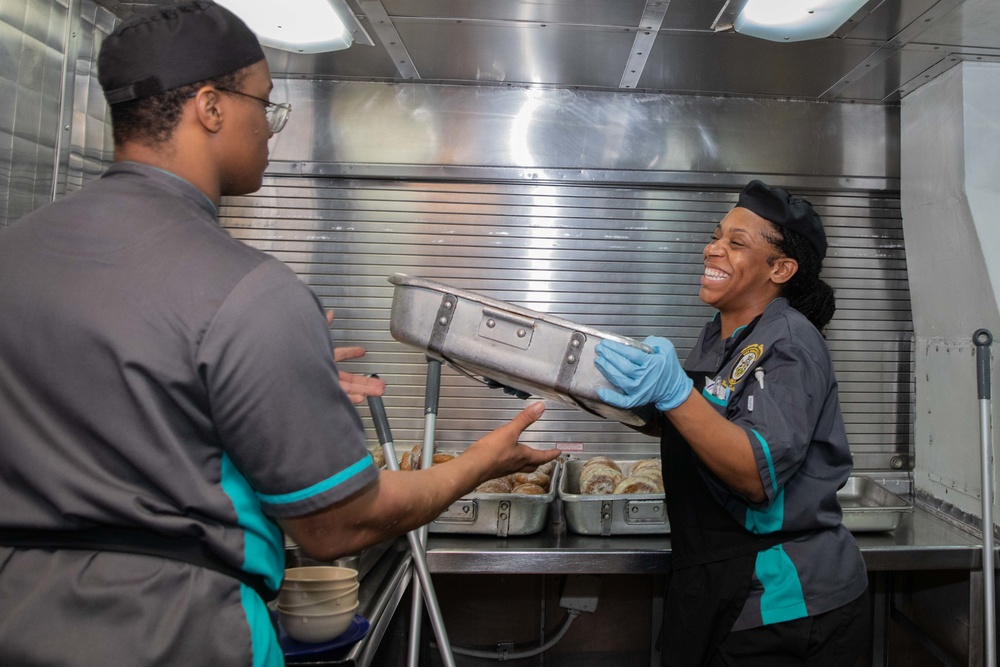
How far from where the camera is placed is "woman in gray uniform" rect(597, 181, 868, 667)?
6.21 ft

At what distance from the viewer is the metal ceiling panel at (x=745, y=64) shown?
301cm

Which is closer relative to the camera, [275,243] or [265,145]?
[265,145]

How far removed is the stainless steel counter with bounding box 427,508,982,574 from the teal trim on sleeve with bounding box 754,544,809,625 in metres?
0.61

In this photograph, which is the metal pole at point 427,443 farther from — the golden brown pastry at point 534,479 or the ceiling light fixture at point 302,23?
the ceiling light fixture at point 302,23

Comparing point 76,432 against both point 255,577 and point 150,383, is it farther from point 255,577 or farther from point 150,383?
point 255,577

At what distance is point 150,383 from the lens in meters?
1.10

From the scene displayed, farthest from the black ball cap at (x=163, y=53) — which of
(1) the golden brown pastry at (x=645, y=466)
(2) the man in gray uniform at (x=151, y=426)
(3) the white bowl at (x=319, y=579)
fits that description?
(1) the golden brown pastry at (x=645, y=466)

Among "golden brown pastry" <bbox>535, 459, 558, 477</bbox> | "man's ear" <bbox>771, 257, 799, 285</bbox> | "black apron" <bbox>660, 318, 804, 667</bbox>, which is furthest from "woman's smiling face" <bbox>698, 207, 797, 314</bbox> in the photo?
"golden brown pastry" <bbox>535, 459, 558, 477</bbox>

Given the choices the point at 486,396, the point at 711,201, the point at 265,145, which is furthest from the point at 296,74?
the point at 265,145

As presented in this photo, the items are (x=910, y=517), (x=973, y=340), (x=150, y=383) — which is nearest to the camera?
(x=150, y=383)

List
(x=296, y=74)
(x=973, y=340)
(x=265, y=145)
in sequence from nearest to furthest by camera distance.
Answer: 1. (x=265, y=145)
2. (x=973, y=340)
3. (x=296, y=74)

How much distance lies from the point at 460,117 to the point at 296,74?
0.76 m

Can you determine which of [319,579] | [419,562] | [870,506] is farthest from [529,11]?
[870,506]

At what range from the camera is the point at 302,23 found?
9.51 ft
